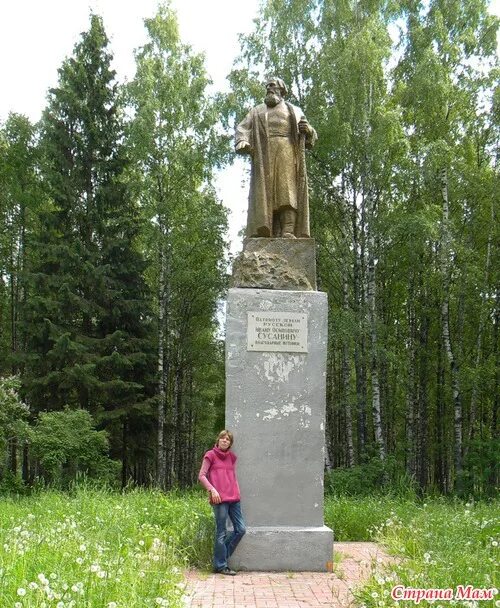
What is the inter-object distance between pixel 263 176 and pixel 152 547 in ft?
13.4

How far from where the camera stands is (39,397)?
63.7 feet

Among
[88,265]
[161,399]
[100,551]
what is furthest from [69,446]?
[100,551]

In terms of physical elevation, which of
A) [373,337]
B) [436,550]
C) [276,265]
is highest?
[276,265]

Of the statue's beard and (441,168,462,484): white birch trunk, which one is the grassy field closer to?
the statue's beard

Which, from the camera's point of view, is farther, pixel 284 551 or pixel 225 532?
pixel 284 551

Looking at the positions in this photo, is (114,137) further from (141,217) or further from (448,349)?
(448,349)

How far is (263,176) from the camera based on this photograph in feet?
25.5

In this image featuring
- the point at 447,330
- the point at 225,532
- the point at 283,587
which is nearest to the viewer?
the point at 283,587

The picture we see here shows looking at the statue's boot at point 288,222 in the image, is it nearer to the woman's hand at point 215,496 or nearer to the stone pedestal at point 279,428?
the stone pedestal at point 279,428

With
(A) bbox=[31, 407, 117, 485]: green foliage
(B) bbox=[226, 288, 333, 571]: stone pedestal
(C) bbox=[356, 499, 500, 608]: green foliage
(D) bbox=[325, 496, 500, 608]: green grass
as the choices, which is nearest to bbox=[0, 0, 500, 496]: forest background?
(A) bbox=[31, 407, 117, 485]: green foliage

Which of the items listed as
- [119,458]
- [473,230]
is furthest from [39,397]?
[473,230]

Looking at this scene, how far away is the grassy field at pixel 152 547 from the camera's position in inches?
155

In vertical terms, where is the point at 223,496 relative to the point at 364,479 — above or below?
above

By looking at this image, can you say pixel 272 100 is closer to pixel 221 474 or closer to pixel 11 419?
pixel 221 474
